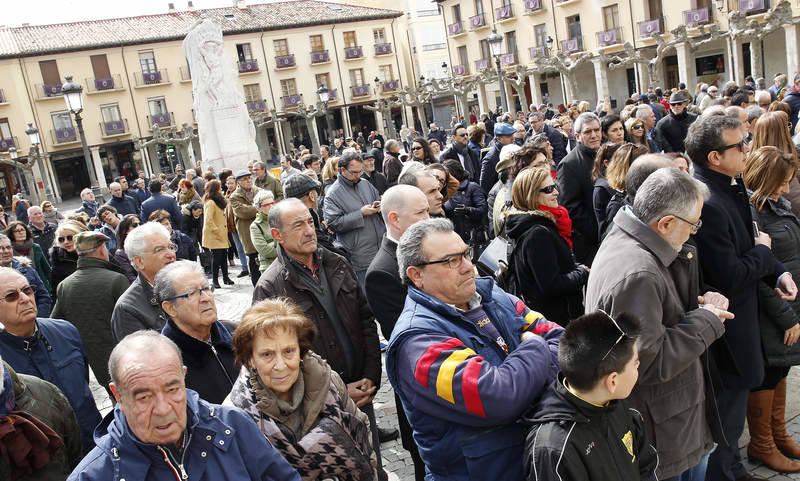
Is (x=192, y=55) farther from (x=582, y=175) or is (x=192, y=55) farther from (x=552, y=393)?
(x=552, y=393)

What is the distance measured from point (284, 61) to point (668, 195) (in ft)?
158

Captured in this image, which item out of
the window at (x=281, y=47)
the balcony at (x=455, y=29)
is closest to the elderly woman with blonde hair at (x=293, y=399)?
the balcony at (x=455, y=29)

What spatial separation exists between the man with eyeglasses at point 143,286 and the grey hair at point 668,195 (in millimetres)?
2733

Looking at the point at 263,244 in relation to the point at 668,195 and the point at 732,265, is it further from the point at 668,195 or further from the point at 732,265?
the point at 668,195

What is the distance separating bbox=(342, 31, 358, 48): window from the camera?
50.3 metres

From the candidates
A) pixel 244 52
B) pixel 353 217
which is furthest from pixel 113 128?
pixel 353 217

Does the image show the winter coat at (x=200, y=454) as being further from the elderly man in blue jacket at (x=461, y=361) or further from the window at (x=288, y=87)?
the window at (x=288, y=87)

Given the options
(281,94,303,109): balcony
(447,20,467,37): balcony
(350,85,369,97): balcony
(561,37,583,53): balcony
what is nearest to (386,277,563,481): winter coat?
(561,37,583,53): balcony

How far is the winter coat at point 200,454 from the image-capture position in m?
2.17

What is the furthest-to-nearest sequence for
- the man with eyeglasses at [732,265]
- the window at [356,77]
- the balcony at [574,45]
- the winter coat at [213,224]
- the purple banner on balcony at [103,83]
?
1. the window at [356,77]
2. the purple banner on balcony at [103,83]
3. the balcony at [574,45]
4. the winter coat at [213,224]
5. the man with eyeglasses at [732,265]

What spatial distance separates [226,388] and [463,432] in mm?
1443

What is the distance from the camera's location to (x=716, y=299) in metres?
2.96

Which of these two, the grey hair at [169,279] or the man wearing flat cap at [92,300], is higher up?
the grey hair at [169,279]

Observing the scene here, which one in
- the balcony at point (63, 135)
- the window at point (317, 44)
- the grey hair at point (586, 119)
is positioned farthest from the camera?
the window at point (317, 44)
